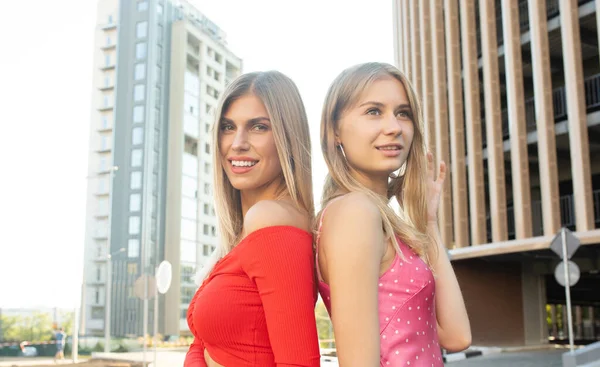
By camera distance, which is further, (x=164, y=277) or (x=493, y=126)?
(x=493, y=126)

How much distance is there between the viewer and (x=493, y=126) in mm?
22656

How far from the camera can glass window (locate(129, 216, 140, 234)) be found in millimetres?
69938

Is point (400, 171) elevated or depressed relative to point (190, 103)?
depressed

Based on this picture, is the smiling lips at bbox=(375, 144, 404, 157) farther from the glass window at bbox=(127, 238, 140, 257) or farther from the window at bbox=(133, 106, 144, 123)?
the window at bbox=(133, 106, 144, 123)

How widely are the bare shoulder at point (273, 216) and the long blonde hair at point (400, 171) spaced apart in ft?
0.45

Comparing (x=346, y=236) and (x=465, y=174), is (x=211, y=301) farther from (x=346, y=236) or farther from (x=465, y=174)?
(x=465, y=174)

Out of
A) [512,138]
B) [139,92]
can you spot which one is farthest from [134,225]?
[512,138]

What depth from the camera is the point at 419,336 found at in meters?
1.80

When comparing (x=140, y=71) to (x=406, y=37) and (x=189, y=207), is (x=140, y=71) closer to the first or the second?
(x=189, y=207)

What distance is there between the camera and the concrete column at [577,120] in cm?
1912

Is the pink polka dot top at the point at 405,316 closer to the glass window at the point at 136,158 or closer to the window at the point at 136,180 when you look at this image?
the window at the point at 136,180

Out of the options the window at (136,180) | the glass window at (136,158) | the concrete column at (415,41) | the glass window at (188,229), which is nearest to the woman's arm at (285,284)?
the concrete column at (415,41)

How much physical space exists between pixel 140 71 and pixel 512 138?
59376 millimetres

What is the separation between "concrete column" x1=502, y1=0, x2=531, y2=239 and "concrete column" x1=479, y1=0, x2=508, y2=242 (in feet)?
1.88
